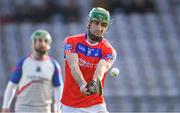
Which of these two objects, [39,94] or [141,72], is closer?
[39,94]

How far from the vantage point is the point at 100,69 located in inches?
364

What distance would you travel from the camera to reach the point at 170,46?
20594 millimetres

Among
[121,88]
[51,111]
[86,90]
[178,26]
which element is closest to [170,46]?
[178,26]

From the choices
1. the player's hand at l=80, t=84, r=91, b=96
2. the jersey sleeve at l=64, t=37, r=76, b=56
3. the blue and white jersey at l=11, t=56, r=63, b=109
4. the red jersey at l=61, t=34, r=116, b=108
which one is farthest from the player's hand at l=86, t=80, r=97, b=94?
the blue and white jersey at l=11, t=56, r=63, b=109

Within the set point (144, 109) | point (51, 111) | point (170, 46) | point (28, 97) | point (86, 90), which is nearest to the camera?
point (86, 90)

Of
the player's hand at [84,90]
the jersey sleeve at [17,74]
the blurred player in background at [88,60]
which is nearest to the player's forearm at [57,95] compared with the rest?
the jersey sleeve at [17,74]

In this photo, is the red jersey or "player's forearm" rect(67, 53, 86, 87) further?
the red jersey

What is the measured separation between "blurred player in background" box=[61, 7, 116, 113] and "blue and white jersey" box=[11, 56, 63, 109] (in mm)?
2848

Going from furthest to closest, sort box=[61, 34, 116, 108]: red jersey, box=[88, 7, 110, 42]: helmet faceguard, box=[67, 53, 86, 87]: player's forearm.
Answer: box=[61, 34, 116, 108]: red jersey → box=[88, 7, 110, 42]: helmet faceguard → box=[67, 53, 86, 87]: player's forearm

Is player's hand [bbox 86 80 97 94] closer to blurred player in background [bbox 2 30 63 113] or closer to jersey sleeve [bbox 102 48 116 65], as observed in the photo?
jersey sleeve [bbox 102 48 116 65]

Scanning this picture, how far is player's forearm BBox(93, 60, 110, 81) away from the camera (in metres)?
9.12

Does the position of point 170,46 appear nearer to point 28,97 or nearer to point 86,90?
point 28,97

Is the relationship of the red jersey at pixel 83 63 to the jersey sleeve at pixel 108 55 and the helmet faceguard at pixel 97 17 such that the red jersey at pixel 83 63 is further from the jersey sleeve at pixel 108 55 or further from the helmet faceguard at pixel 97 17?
the helmet faceguard at pixel 97 17

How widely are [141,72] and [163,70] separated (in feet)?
1.95
